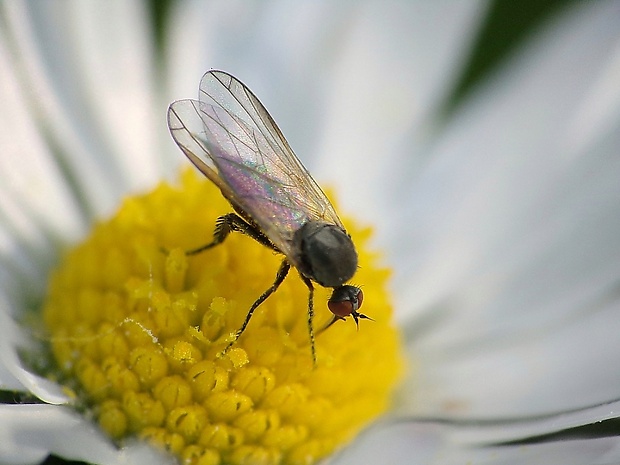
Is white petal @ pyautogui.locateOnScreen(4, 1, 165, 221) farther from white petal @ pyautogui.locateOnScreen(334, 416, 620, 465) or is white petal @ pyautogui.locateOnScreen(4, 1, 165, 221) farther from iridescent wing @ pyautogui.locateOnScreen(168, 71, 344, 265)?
white petal @ pyautogui.locateOnScreen(334, 416, 620, 465)

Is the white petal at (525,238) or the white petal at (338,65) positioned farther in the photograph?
the white petal at (338,65)

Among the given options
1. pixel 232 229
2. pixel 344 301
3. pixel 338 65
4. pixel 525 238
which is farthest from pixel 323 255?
pixel 338 65

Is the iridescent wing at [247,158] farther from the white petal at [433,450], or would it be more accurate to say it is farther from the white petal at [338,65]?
the white petal at [338,65]

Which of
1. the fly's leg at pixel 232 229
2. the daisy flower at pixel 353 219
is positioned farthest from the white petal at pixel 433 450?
the fly's leg at pixel 232 229

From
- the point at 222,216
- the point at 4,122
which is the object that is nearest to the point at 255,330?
the point at 222,216

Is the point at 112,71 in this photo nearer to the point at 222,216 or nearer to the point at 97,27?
the point at 97,27
